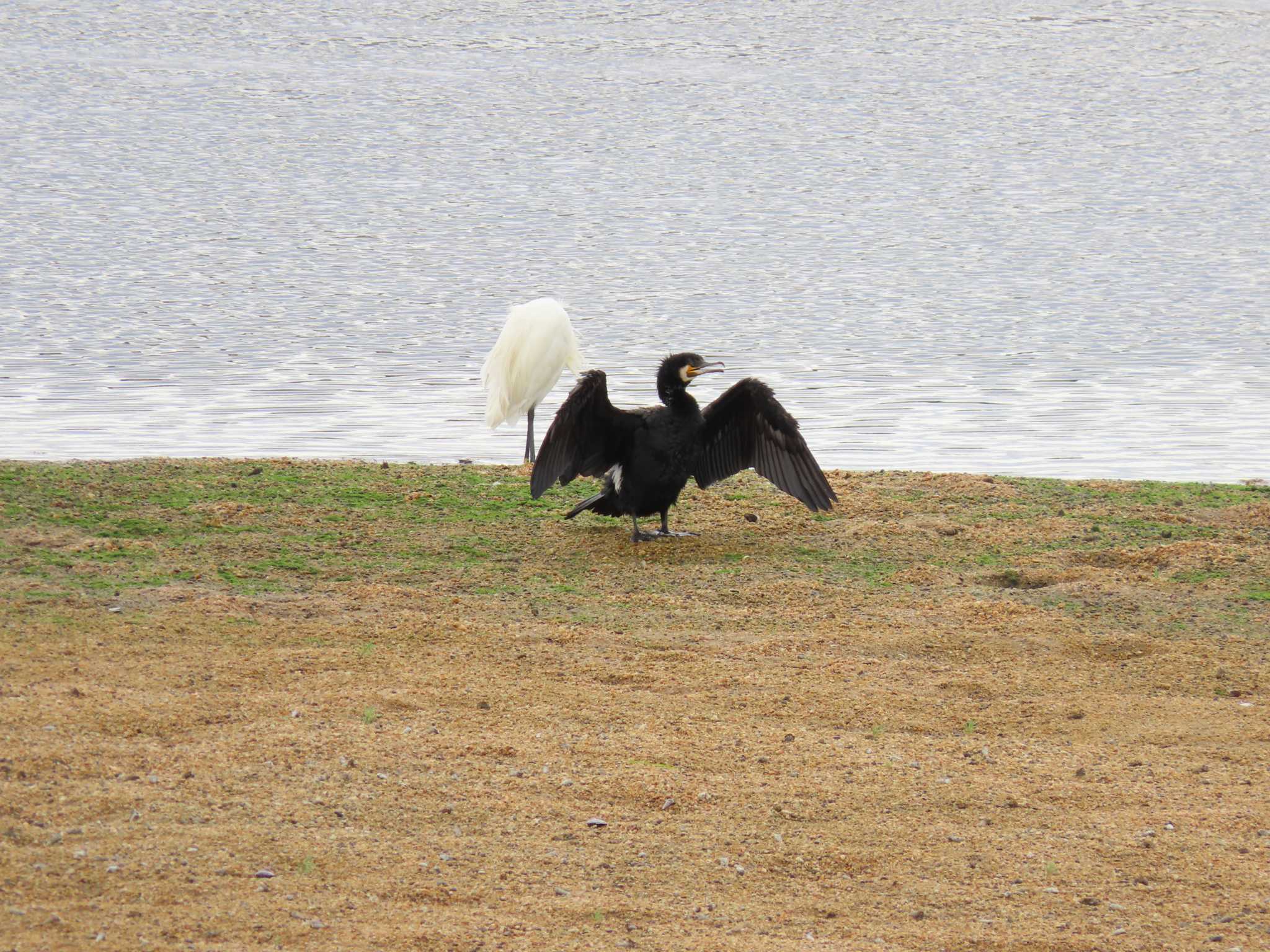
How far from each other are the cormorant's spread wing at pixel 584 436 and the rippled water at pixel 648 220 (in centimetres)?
297

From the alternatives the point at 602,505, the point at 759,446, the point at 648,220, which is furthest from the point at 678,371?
the point at 648,220

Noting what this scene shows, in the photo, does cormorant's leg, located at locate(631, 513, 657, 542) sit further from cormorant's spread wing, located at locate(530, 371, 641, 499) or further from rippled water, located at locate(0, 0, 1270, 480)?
rippled water, located at locate(0, 0, 1270, 480)

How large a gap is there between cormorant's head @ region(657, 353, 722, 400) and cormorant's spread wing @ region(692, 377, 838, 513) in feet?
0.61

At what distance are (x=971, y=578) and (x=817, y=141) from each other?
2231 cm

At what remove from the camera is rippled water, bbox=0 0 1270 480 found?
13.2 m

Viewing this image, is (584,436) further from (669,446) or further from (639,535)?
(639,535)

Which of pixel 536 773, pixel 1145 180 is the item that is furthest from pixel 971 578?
pixel 1145 180

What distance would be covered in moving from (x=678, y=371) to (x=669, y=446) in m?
0.41

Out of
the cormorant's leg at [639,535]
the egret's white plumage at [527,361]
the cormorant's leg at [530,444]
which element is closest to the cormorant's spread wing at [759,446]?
the cormorant's leg at [639,535]

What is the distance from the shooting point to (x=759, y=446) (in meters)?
8.59

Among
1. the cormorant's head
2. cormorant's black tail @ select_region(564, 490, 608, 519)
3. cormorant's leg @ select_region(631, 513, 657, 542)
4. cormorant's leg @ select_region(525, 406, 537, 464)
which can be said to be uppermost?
the cormorant's head

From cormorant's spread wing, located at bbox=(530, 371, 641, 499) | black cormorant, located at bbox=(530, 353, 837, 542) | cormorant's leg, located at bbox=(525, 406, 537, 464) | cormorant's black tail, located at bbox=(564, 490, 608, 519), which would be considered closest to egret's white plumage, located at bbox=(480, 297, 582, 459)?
cormorant's leg, located at bbox=(525, 406, 537, 464)

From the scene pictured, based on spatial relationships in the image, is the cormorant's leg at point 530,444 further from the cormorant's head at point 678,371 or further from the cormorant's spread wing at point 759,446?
the cormorant's head at point 678,371

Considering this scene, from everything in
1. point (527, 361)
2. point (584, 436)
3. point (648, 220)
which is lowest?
point (584, 436)
